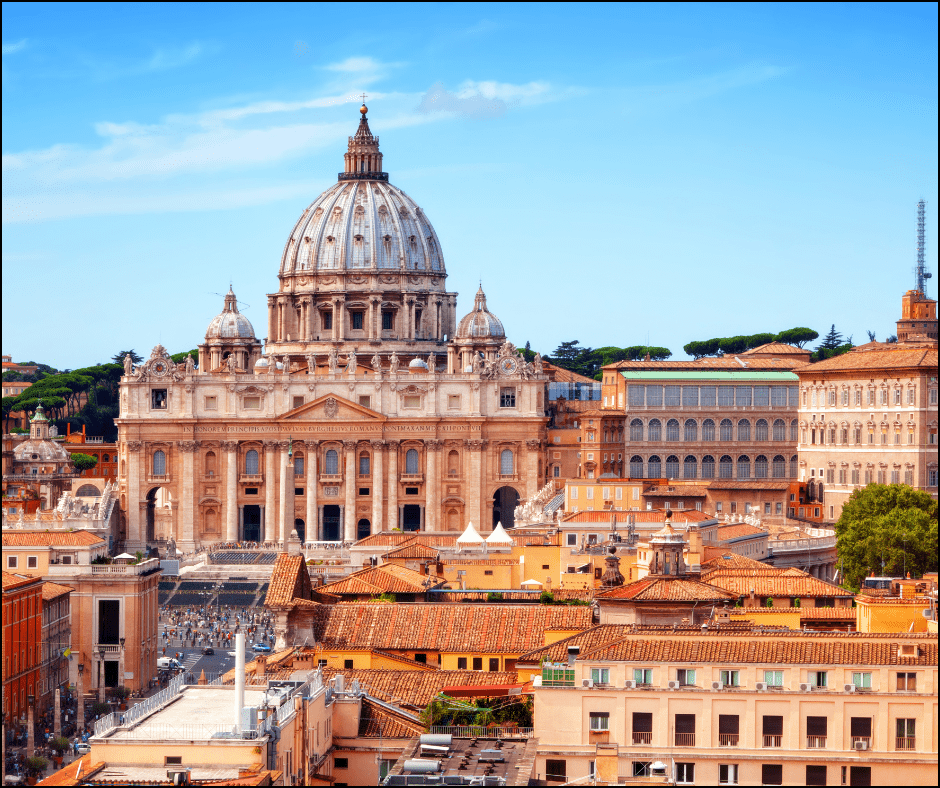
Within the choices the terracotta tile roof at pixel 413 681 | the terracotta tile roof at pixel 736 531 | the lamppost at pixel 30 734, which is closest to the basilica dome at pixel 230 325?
the terracotta tile roof at pixel 736 531

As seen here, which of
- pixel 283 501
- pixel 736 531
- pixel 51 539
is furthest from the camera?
pixel 283 501

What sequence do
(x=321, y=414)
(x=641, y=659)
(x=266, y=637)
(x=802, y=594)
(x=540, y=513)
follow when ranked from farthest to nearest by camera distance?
(x=321, y=414) → (x=540, y=513) → (x=266, y=637) → (x=802, y=594) → (x=641, y=659)

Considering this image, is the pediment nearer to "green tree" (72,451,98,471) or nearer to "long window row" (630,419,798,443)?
"long window row" (630,419,798,443)

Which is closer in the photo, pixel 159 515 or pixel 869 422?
pixel 869 422

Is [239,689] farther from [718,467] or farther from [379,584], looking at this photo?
[718,467]

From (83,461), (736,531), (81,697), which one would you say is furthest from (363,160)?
(81,697)

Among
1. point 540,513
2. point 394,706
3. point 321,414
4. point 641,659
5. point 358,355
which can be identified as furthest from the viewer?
point 358,355

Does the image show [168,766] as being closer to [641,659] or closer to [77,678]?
[641,659]

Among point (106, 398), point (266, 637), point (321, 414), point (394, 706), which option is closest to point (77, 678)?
point (266, 637)

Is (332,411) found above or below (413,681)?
above
